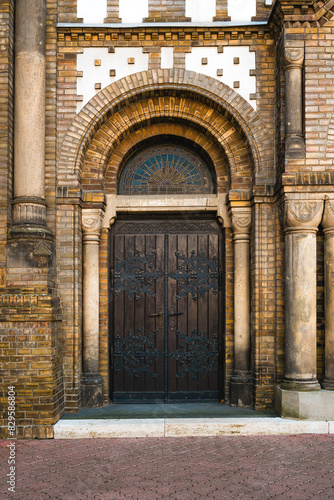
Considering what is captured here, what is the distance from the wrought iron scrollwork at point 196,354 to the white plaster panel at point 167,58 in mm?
3820

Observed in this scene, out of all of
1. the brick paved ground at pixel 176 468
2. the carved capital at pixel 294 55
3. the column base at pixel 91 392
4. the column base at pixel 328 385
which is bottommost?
the brick paved ground at pixel 176 468

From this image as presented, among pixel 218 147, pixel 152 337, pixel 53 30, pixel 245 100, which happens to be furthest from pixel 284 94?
pixel 152 337

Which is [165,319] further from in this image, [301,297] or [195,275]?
[301,297]

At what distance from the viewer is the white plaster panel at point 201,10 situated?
718cm

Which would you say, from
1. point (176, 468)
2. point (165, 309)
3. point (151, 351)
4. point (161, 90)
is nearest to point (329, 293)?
point (165, 309)

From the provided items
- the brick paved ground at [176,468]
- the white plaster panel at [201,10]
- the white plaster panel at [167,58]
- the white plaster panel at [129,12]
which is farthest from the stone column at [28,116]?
the brick paved ground at [176,468]

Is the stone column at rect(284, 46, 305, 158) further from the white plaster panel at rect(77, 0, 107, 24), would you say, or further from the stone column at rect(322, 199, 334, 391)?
the white plaster panel at rect(77, 0, 107, 24)

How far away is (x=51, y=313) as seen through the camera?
633cm

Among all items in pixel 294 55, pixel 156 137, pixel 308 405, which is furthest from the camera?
pixel 156 137

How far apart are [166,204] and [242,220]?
113cm

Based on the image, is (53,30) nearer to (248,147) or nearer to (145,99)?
(145,99)

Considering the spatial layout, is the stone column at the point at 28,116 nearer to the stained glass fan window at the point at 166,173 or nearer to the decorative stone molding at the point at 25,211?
the decorative stone molding at the point at 25,211

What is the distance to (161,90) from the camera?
720cm

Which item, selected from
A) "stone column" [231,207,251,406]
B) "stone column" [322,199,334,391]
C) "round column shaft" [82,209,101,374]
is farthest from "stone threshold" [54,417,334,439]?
"round column shaft" [82,209,101,374]
